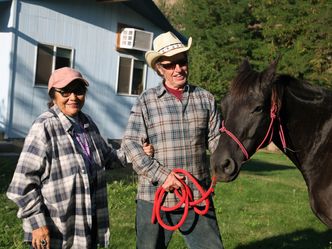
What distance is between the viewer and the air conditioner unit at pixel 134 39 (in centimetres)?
1394

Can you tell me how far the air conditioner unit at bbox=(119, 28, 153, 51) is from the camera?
13.9m

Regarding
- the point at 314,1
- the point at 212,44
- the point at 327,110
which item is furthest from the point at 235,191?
the point at 212,44

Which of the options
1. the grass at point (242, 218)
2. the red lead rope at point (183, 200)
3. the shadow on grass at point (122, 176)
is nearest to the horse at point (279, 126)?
the red lead rope at point (183, 200)

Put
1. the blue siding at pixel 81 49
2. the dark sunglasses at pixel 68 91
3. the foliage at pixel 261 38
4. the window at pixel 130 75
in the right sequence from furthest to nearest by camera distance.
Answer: the foliage at pixel 261 38 < the window at pixel 130 75 < the blue siding at pixel 81 49 < the dark sunglasses at pixel 68 91

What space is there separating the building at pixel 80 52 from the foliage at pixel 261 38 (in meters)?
13.6

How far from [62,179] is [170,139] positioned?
→ 0.83 metres

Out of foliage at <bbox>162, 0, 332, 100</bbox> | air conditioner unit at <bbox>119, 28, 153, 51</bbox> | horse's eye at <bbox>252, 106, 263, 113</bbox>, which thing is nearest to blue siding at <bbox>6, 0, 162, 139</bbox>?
air conditioner unit at <bbox>119, 28, 153, 51</bbox>

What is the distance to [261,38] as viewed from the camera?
33625 millimetres

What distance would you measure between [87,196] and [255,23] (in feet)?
112

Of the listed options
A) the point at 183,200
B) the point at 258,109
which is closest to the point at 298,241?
the point at 183,200

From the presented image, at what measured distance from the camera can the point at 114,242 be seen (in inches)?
203

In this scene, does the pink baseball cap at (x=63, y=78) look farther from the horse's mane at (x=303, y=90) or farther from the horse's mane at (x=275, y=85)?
the horse's mane at (x=303, y=90)

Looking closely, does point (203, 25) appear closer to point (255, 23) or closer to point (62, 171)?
point (255, 23)

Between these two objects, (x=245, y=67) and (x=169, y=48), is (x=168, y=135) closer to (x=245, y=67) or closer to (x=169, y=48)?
(x=169, y=48)
